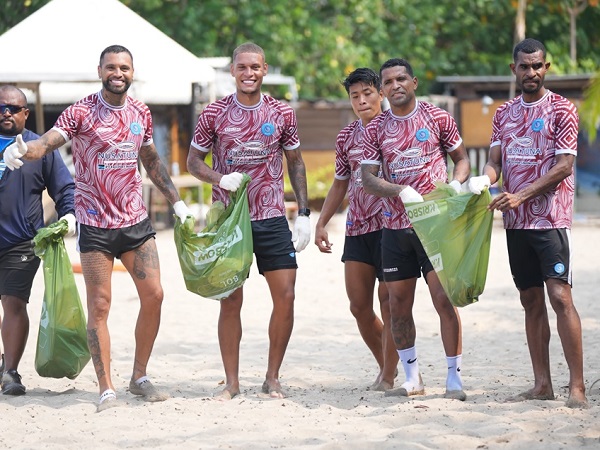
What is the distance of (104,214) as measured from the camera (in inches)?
248

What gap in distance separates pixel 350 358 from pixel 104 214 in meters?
2.47

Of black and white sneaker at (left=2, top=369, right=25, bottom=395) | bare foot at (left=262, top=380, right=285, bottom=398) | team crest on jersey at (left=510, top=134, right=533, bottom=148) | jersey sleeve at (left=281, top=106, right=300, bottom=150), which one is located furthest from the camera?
black and white sneaker at (left=2, top=369, right=25, bottom=395)

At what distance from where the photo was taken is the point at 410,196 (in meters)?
6.07

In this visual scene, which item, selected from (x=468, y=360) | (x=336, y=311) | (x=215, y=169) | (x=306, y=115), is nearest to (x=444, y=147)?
(x=215, y=169)

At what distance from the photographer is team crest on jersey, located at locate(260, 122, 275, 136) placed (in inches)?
256

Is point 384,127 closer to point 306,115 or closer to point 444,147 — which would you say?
point 444,147

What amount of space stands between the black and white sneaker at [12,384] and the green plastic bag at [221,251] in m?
1.28

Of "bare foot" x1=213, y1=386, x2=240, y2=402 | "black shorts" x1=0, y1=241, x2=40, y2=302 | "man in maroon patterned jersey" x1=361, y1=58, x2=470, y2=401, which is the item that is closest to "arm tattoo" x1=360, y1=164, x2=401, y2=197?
"man in maroon patterned jersey" x1=361, y1=58, x2=470, y2=401

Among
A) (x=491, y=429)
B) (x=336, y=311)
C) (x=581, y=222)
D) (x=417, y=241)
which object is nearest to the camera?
(x=491, y=429)

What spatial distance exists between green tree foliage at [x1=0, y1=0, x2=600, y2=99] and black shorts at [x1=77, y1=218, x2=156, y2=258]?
53.1 ft

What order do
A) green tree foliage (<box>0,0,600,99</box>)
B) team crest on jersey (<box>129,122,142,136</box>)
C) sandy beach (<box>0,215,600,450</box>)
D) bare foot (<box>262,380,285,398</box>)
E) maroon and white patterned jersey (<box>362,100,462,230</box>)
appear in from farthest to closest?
green tree foliage (<box>0,0,600,99</box>)
bare foot (<box>262,380,285,398</box>)
team crest on jersey (<box>129,122,142,136</box>)
maroon and white patterned jersey (<box>362,100,462,230</box>)
sandy beach (<box>0,215,600,450</box>)

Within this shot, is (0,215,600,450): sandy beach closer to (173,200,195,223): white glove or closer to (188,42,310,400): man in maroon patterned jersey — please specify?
(188,42,310,400): man in maroon patterned jersey

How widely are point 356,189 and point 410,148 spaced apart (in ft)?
1.97

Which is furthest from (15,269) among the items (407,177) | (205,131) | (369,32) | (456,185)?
(369,32)
